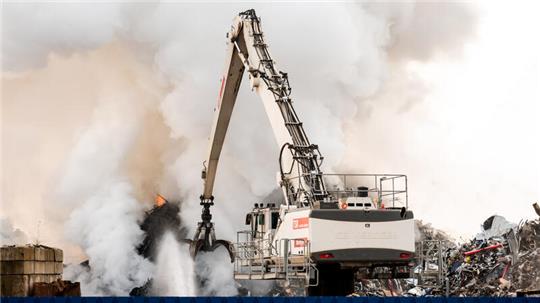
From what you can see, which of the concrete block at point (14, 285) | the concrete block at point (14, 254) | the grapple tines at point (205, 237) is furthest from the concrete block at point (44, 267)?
the grapple tines at point (205, 237)

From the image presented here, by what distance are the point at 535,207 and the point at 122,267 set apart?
20.7m

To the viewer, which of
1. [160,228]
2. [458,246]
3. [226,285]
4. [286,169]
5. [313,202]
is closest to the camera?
[313,202]

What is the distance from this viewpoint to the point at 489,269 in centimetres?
3234

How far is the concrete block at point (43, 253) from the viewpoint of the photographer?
19766mm

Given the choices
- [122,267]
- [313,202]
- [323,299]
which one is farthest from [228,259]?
[323,299]

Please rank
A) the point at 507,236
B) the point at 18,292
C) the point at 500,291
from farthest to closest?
the point at 507,236 → the point at 500,291 → the point at 18,292

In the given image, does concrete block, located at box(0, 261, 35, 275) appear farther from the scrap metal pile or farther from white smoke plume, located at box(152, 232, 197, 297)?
white smoke plume, located at box(152, 232, 197, 297)

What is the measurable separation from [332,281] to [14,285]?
8913 mm

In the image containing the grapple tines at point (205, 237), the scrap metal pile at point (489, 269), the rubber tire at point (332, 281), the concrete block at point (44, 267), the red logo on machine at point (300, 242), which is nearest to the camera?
the concrete block at point (44, 267)

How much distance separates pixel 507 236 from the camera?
Answer: 32.8 meters

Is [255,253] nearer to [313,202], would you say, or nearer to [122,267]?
[313,202]

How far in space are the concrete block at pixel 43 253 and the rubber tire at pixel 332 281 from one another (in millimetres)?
7287

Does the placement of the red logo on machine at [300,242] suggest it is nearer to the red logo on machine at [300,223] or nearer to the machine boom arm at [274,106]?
the red logo on machine at [300,223]

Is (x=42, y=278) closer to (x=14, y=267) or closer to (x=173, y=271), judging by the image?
(x=14, y=267)
